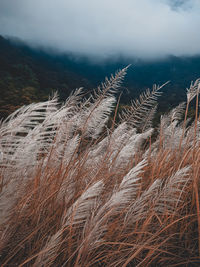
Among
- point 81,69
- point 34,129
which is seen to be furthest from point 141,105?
point 81,69

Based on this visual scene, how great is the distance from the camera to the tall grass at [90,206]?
0.70 meters

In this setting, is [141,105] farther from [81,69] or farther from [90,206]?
[81,69]

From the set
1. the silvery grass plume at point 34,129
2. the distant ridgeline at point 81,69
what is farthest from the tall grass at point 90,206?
the distant ridgeline at point 81,69

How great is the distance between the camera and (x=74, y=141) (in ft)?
5.99

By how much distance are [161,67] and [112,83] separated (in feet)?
385

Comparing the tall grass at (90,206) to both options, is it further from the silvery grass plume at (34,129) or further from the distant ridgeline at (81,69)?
the distant ridgeline at (81,69)

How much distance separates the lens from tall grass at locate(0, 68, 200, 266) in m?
0.70

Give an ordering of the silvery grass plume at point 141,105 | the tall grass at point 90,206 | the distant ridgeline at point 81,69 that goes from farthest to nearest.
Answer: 1. the distant ridgeline at point 81,69
2. the silvery grass plume at point 141,105
3. the tall grass at point 90,206

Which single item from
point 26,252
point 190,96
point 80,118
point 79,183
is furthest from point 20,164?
point 190,96

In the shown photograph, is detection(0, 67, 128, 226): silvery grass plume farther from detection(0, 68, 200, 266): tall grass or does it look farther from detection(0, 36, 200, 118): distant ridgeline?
detection(0, 36, 200, 118): distant ridgeline

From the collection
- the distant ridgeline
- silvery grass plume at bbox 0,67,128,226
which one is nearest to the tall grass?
silvery grass plume at bbox 0,67,128,226

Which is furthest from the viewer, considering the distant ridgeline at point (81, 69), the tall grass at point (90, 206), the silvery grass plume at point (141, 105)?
the distant ridgeline at point (81, 69)

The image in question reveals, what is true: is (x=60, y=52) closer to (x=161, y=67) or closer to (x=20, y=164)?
(x=161, y=67)

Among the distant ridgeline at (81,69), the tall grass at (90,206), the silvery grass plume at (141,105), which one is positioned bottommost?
the tall grass at (90,206)
